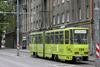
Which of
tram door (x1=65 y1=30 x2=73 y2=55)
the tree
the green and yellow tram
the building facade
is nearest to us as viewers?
the green and yellow tram

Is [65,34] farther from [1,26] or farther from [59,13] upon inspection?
[1,26]

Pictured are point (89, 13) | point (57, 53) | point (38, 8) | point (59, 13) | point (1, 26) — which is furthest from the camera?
point (1, 26)

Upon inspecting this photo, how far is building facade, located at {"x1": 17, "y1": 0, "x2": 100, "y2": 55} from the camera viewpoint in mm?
32094

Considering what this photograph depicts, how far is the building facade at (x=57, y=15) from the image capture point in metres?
32.1

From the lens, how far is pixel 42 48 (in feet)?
86.0

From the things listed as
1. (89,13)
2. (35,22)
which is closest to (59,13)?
(89,13)

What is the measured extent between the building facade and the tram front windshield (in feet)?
32.7

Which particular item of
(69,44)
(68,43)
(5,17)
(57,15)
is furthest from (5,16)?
(69,44)

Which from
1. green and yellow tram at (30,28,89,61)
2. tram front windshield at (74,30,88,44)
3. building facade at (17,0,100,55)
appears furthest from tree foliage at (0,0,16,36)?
tram front windshield at (74,30,88,44)

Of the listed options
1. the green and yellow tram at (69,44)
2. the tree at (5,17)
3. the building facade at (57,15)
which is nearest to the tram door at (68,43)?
the green and yellow tram at (69,44)

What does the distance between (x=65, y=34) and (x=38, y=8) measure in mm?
32980

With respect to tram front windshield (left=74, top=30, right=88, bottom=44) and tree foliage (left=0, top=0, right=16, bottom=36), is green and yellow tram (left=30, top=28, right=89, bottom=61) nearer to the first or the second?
tram front windshield (left=74, top=30, right=88, bottom=44)

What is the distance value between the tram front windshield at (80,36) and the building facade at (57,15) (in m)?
9.95

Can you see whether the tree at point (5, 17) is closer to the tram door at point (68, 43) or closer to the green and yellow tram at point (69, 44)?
the green and yellow tram at point (69, 44)
